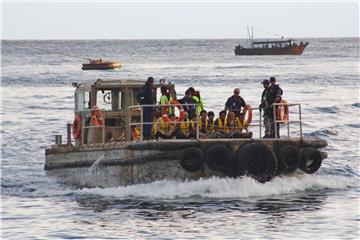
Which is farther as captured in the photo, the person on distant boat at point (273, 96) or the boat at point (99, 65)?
the boat at point (99, 65)

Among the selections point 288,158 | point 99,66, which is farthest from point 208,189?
point 99,66

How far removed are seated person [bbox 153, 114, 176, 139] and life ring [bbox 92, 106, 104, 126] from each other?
161 cm

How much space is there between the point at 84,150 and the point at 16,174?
15.6 feet

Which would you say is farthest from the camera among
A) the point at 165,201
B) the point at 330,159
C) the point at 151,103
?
the point at 330,159

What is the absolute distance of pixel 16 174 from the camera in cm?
2773

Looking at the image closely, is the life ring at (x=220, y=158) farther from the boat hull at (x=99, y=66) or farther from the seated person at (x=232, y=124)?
the boat hull at (x=99, y=66)

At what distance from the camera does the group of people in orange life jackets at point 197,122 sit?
74.0 ft

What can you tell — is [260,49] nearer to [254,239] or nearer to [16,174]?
[16,174]

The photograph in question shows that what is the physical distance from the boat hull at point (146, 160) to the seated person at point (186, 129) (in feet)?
2.02

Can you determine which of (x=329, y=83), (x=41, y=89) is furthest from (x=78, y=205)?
(x=329, y=83)

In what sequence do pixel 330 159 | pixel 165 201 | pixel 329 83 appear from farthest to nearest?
1. pixel 329 83
2. pixel 330 159
3. pixel 165 201

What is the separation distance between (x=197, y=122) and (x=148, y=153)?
4.18 ft

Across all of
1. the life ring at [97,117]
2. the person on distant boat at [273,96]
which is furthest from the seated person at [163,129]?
the person on distant boat at [273,96]

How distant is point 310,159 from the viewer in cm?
2323
